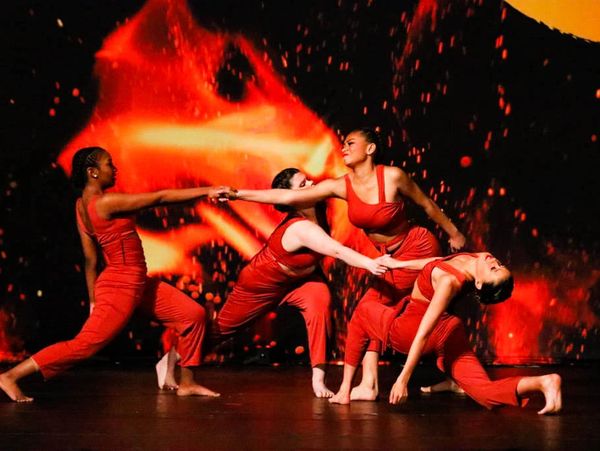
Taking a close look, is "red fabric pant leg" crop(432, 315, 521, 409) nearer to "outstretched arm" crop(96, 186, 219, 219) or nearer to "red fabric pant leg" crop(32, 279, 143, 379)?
"outstretched arm" crop(96, 186, 219, 219)

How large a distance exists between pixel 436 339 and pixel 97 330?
4.74 ft

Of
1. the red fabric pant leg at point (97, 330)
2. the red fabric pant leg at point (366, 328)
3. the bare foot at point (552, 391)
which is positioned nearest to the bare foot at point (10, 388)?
the red fabric pant leg at point (97, 330)

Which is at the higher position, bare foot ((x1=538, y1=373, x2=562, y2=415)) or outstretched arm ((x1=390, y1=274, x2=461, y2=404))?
outstretched arm ((x1=390, y1=274, x2=461, y2=404))

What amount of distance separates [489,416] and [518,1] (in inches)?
120

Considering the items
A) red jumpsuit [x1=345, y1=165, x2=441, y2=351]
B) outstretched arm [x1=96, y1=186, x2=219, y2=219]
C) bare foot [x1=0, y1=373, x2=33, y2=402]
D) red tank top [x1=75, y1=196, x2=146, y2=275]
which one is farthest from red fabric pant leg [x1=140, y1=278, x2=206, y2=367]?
red jumpsuit [x1=345, y1=165, x2=441, y2=351]

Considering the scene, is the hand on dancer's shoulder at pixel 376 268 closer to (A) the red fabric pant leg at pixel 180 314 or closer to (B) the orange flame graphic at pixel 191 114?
(A) the red fabric pant leg at pixel 180 314

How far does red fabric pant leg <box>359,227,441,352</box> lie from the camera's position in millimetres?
4484

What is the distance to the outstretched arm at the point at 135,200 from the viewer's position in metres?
4.25

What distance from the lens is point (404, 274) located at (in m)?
4.47

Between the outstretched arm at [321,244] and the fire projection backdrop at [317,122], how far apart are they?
152 centimetres

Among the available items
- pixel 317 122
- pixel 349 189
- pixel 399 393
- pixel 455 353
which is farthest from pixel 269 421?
pixel 317 122

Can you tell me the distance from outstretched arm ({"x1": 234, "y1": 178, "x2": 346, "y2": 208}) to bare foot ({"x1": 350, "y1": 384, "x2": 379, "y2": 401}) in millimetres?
889

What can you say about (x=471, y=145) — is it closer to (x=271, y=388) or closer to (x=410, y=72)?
(x=410, y=72)

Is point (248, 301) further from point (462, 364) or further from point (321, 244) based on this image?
point (462, 364)
